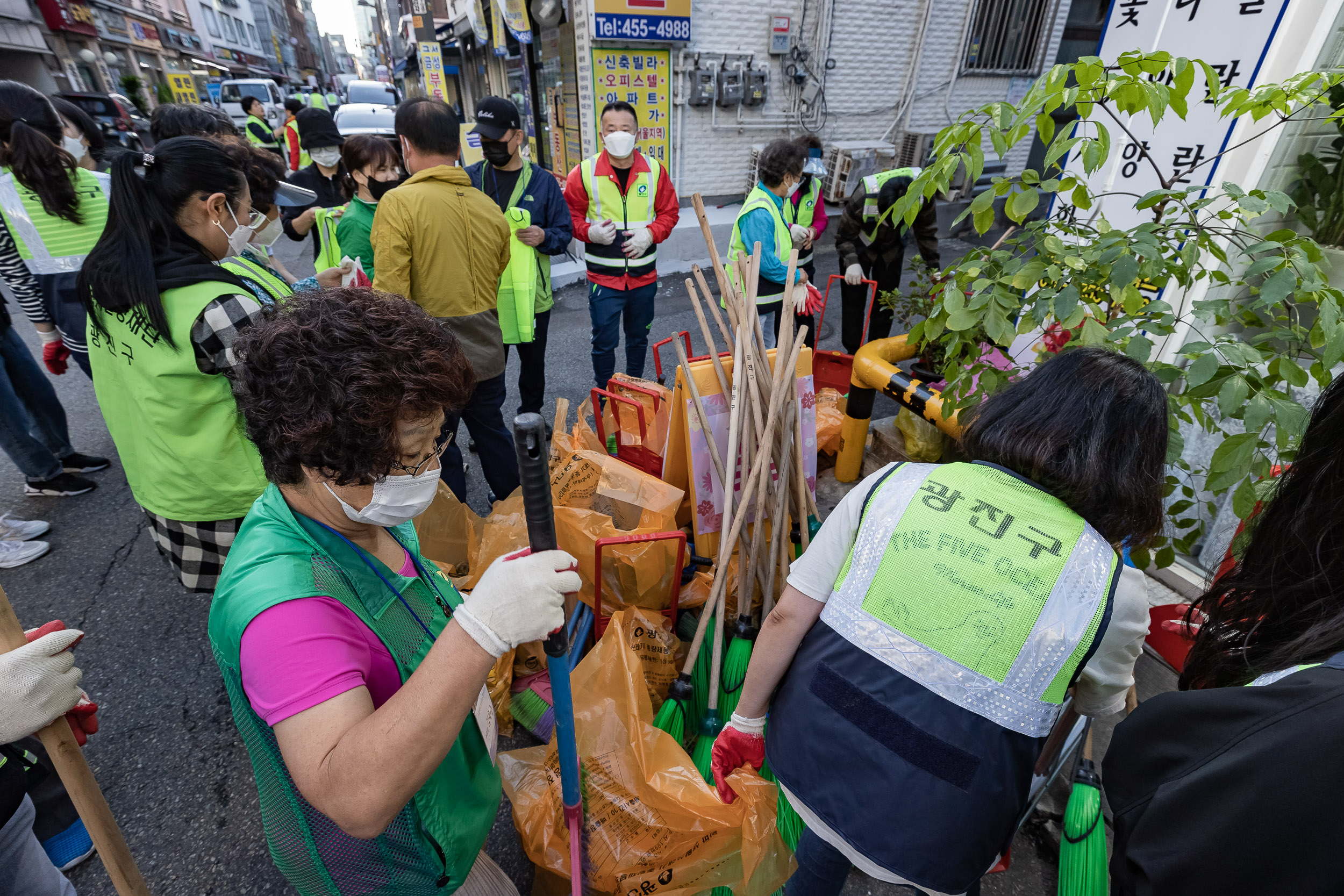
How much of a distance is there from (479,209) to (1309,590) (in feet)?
9.99

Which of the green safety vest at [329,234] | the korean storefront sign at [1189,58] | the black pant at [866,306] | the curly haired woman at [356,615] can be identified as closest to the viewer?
the curly haired woman at [356,615]

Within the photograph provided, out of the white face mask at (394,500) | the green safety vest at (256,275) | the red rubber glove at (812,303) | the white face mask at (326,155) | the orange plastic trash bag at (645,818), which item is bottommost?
the orange plastic trash bag at (645,818)

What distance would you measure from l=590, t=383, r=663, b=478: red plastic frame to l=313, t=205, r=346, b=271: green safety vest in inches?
80.1

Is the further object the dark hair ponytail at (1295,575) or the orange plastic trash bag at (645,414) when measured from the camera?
the orange plastic trash bag at (645,414)

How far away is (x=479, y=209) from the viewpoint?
9.25 ft

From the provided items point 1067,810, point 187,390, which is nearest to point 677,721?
point 1067,810

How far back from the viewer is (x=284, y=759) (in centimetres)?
101

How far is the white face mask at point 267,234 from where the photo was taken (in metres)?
2.35

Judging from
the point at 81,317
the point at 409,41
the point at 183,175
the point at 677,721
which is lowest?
the point at 677,721

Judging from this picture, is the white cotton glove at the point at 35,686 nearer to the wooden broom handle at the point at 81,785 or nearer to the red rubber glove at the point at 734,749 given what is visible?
the wooden broom handle at the point at 81,785

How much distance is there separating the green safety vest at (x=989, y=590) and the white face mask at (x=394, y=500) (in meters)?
0.89

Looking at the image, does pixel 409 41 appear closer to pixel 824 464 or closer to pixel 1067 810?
pixel 824 464

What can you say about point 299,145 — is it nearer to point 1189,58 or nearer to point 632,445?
point 632,445

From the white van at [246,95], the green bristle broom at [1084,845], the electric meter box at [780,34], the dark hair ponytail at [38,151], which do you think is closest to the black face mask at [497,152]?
the dark hair ponytail at [38,151]
